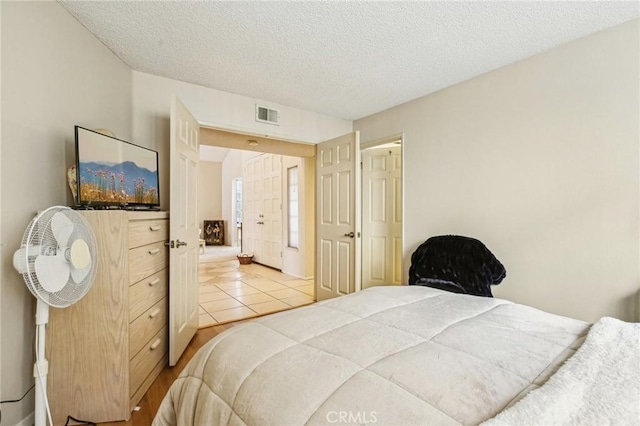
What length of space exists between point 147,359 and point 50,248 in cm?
100

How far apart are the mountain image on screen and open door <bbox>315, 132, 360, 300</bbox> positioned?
1.93 meters

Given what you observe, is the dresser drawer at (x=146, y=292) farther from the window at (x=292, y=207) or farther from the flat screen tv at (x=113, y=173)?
the window at (x=292, y=207)

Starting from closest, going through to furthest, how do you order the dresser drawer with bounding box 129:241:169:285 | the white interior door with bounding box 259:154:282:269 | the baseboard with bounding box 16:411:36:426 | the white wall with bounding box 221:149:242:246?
the baseboard with bounding box 16:411:36:426 → the dresser drawer with bounding box 129:241:169:285 → the white interior door with bounding box 259:154:282:269 → the white wall with bounding box 221:149:242:246

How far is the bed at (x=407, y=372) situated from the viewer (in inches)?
27.0

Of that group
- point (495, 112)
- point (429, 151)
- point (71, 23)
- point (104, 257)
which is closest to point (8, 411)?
point (104, 257)

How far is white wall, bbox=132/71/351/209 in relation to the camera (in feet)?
8.43

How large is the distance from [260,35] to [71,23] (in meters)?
1.19

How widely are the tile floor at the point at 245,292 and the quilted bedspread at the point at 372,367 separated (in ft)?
7.23

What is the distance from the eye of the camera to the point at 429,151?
9.93ft

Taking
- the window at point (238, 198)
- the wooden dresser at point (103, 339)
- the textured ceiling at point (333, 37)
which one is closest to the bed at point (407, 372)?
the wooden dresser at point (103, 339)

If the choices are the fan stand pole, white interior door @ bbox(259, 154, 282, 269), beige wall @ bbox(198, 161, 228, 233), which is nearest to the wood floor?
the fan stand pole

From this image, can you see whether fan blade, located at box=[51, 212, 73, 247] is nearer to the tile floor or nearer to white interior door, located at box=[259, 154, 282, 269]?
the tile floor

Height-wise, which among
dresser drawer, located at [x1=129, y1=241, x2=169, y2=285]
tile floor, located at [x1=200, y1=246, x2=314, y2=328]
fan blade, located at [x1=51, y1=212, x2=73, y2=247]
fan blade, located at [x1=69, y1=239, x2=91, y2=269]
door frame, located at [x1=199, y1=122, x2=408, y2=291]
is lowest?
tile floor, located at [x1=200, y1=246, x2=314, y2=328]

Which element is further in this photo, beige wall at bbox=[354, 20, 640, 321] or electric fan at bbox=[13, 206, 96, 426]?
beige wall at bbox=[354, 20, 640, 321]
